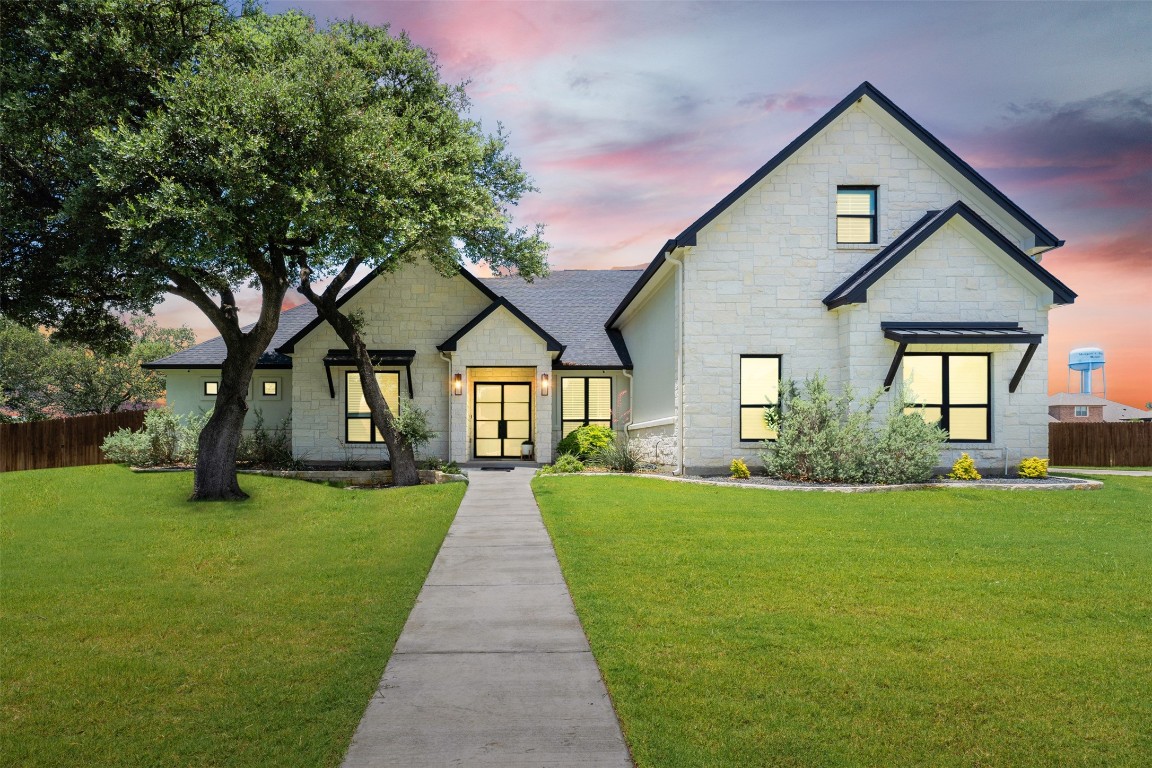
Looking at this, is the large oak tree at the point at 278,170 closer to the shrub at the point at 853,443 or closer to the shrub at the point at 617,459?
the shrub at the point at 617,459

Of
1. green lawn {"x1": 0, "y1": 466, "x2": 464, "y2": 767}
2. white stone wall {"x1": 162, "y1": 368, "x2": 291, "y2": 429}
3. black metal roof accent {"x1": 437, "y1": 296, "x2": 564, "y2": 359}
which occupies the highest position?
black metal roof accent {"x1": 437, "y1": 296, "x2": 564, "y2": 359}

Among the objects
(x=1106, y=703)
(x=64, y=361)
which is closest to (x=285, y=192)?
(x=1106, y=703)

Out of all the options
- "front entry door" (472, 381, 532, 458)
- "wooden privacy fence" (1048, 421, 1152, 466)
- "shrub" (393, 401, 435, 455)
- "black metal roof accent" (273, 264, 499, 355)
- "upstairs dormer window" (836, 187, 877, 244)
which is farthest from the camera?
"wooden privacy fence" (1048, 421, 1152, 466)

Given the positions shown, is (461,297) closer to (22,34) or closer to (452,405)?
(452,405)

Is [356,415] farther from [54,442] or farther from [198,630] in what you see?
[198,630]

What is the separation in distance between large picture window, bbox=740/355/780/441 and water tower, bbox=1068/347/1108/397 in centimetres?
4534

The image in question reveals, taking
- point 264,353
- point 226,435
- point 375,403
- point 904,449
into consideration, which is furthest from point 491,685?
point 264,353

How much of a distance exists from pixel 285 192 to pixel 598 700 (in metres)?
10.4

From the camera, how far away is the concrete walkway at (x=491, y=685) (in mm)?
3404

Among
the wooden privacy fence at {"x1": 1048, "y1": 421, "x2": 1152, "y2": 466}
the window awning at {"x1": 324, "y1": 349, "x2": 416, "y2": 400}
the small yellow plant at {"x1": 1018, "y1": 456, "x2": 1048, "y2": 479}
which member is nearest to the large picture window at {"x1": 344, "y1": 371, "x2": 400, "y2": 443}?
the window awning at {"x1": 324, "y1": 349, "x2": 416, "y2": 400}

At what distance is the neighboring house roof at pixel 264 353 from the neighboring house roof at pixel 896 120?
12917 mm

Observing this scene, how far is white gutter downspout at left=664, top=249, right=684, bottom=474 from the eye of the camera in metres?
15.5

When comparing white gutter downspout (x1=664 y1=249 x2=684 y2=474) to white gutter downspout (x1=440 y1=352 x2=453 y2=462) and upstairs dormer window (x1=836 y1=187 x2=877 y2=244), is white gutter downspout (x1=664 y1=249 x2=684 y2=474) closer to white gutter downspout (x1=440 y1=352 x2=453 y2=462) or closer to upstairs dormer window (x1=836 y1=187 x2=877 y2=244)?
upstairs dormer window (x1=836 y1=187 x2=877 y2=244)

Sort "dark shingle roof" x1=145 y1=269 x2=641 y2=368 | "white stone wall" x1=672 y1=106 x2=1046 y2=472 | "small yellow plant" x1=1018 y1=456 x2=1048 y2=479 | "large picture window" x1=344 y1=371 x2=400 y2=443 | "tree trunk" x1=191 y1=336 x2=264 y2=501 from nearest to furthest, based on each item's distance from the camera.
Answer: "tree trunk" x1=191 y1=336 x2=264 y2=501 → "small yellow plant" x1=1018 y1=456 x2=1048 y2=479 → "white stone wall" x1=672 y1=106 x2=1046 y2=472 → "large picture window" x1=344 y1=371 x2=400 y2=443 → "dark shingle roof" x1=145 y1=269 x2=641 y2=368
